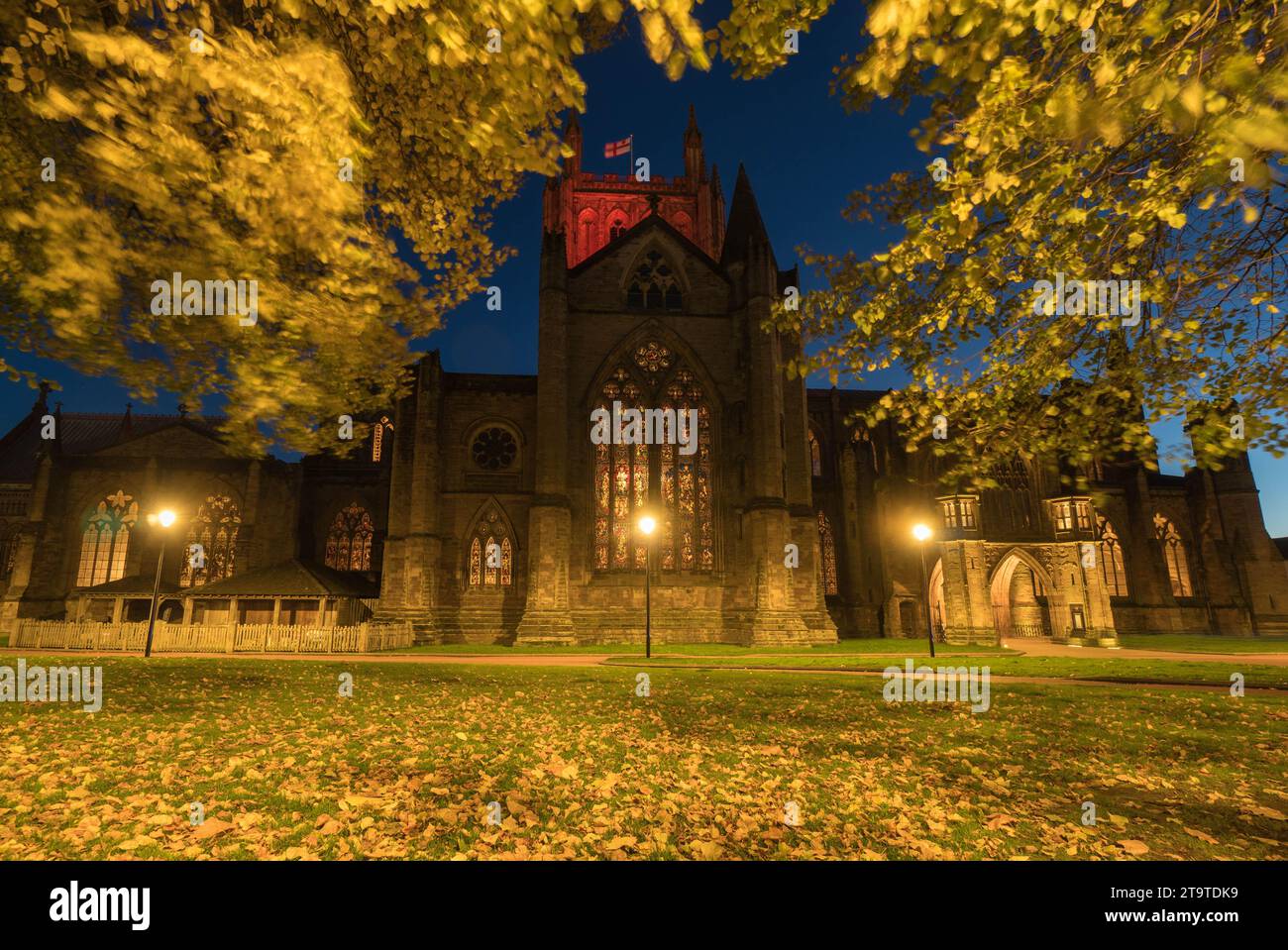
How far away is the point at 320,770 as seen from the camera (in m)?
5.15

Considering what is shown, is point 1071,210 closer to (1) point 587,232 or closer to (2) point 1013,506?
(2) point 1013,506

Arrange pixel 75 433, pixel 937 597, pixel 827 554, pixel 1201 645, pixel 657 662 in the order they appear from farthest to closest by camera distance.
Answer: pixel 75 433
pixel 937 597
pixel 827 554
pixel 1201 645
pixel 657 662

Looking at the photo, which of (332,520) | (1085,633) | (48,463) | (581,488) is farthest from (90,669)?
(1085,633)

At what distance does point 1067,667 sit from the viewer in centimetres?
1531

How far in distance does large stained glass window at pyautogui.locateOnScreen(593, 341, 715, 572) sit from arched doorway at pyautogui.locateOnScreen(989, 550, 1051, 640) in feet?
62.8

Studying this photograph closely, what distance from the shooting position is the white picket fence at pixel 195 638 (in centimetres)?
2112

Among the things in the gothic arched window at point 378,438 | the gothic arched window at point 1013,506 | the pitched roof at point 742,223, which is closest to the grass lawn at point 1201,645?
the gothic arched window at point 1013,506

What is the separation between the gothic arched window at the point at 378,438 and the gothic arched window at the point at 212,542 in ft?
24.8

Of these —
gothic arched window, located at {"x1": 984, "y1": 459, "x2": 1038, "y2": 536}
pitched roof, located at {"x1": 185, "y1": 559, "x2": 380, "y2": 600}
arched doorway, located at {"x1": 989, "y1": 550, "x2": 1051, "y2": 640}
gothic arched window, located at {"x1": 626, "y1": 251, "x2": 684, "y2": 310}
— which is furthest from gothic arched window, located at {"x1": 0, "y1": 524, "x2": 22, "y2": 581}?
arched doorway, located at {"x1": 989, "y1": 550, "x2": 1051, "y2": 640}

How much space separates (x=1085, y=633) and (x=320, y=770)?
32.5 m

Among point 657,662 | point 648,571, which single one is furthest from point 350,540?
point 648,571

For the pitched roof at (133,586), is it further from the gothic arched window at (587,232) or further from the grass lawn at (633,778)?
the gothic arched window at (587,232)

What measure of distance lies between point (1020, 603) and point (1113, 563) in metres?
5.74

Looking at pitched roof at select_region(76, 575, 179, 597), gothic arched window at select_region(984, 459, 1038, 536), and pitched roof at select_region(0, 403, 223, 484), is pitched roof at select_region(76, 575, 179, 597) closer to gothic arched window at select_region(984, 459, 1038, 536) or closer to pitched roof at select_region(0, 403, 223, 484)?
pitched roof at select_region(0, 403, 223, 484)
